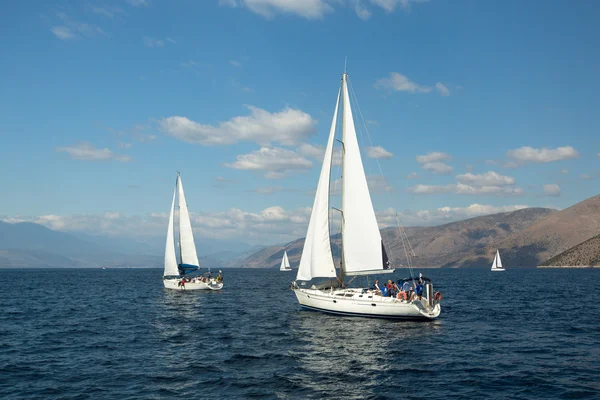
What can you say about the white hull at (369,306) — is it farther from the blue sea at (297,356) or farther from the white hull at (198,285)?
the white hull at (198,285)

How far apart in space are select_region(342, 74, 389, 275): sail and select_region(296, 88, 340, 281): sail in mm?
1392

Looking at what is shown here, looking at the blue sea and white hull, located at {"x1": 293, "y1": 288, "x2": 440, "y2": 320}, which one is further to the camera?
white hull, located at {"x1": 293, "y1": 288, "x2": 440, "y2": 320}

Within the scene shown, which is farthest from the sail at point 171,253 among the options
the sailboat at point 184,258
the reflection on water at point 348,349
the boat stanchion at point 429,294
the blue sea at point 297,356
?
the boat stanchion at point 429,294

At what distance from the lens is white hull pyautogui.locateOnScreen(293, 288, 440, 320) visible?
40594mm

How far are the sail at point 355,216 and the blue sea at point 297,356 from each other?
532cm

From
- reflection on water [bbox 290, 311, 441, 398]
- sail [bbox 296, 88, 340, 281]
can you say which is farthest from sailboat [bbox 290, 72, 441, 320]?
reflection on water [bbox 290, 311, 441, 398]

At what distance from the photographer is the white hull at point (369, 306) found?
40594 millimetres

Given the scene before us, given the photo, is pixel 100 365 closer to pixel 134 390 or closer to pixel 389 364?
pixel 134 390

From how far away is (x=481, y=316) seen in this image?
152 feet

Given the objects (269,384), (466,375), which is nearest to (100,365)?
(269,384)

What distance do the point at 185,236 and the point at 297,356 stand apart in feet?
169

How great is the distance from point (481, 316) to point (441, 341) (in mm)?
15053

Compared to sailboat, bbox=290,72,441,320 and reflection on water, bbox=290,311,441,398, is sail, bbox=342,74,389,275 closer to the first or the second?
sailboat, bbox=290,72,441,320

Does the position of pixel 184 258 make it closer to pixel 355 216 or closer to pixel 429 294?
pixel 355 216
